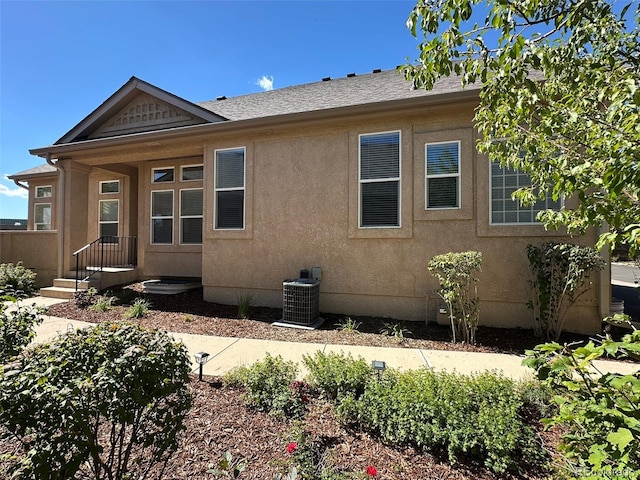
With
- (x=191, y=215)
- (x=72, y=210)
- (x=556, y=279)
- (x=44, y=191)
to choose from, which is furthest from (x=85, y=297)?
(x=556, y=279)

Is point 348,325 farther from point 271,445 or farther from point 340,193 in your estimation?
point 271,445

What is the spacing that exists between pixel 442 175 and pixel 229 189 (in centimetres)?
521

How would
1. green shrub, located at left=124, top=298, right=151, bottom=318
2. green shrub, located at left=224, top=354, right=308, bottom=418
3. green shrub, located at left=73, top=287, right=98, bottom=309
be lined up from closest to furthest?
green shrub, located at left=224, top=354, right=308, bottom=418
green shrub, located at left=124, top=298, right=151, bottom=318
green shrub, located at left=73, top=287, right=98, bottom=309

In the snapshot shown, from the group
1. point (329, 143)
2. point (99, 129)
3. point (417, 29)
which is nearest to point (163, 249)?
point (99, 129)

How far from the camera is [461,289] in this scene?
196 inches

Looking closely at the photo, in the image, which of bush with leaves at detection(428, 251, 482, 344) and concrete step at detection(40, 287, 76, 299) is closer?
bush with leaves at detection(428, 251, 482, 344)

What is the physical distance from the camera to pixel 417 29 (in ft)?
7.92

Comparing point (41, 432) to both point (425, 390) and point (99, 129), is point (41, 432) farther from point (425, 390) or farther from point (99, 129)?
point (99, 129)

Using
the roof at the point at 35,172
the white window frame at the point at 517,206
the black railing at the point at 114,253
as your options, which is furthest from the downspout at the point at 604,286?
the roof at the point at 35,172

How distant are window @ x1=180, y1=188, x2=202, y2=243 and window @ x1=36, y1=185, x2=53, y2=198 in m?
7.53

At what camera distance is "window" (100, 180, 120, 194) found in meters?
11.1

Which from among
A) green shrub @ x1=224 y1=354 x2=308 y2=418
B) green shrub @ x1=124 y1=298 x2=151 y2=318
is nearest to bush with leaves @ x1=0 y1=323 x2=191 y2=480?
green shrub @ x1=224 y1=354 x2=308 y2=418

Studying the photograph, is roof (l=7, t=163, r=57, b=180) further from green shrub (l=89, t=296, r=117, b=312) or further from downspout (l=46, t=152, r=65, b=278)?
green shrub (l=89, t=296, r=117, b=312)

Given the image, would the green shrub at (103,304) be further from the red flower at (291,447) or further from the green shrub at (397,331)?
the red flower at (291,447)
